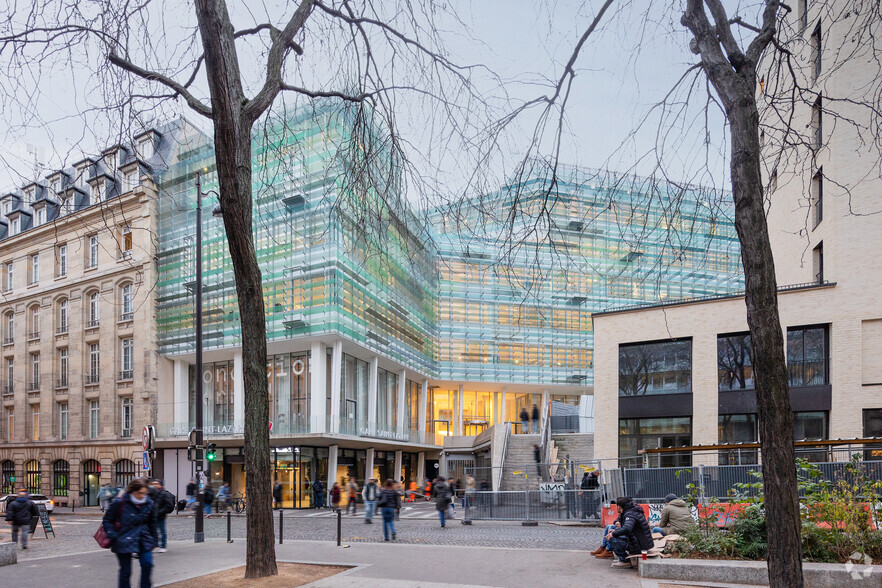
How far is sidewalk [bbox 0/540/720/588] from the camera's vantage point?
10438mm

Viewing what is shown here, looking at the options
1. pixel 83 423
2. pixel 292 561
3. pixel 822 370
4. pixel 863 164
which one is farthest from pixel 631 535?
pixel 83 423

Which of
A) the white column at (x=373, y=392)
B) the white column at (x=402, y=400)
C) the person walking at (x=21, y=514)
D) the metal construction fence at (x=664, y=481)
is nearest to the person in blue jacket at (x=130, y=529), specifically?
the person walking at (x=21, y=514)

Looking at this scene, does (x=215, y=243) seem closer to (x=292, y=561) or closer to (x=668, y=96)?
(x=292, y=561)

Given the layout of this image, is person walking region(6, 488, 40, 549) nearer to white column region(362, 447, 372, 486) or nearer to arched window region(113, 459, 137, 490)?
arched window region(113, 459, 137, 490)

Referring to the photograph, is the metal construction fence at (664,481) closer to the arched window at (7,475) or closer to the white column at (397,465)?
the white column at (397,465)

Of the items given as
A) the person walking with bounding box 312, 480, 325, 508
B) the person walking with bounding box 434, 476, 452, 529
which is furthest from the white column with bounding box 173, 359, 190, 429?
the person walking with bounding box 434, 476, 452, 529

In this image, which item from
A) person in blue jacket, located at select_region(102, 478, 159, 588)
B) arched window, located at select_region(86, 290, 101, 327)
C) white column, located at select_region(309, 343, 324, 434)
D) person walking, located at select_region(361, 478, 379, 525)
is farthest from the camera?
arched window, located at select_region(86, 290, 101, 327)

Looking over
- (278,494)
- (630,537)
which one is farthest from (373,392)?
(630,537)

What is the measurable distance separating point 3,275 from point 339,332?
3158 cm

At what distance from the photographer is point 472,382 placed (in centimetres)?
5697

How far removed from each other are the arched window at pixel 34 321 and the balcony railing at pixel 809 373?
45.9 meters

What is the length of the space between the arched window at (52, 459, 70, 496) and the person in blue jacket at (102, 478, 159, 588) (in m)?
41.5

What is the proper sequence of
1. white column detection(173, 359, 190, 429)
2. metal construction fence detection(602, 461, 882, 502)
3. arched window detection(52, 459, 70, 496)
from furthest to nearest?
arched window detection(52, 459, 70, 496)
white column detection(173, 359, 190, 429)
metal construction fence detection(602, 461, 882, 502)

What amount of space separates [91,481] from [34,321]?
1253 centimetres
